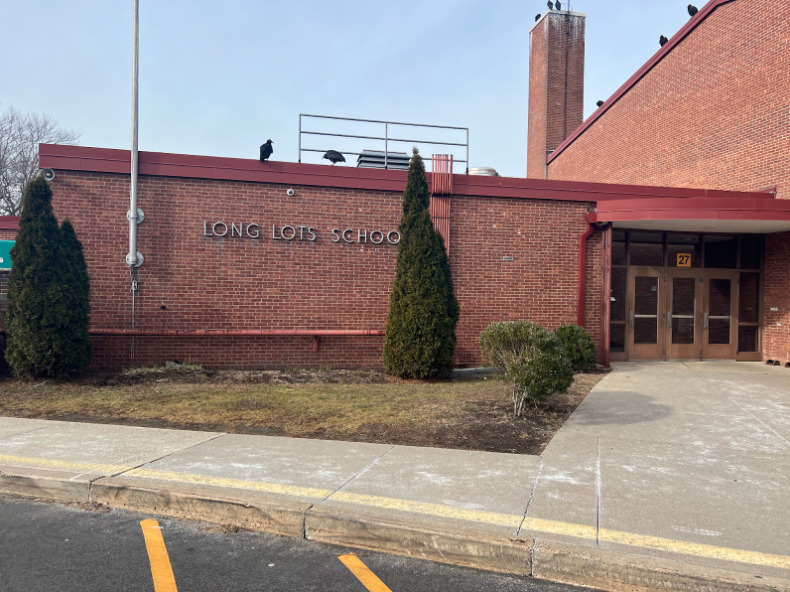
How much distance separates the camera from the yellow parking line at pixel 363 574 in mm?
3459

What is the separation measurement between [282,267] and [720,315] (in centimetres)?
1001

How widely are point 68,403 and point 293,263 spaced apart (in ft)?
15.8

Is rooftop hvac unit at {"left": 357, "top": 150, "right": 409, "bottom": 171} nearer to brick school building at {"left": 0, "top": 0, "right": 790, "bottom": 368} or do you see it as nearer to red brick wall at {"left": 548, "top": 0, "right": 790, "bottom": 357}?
brick school building at {"left": 0, "top": 0, "right": 790, "bottom": 368}

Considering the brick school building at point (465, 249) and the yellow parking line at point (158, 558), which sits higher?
the brick school building at point (465, 249)

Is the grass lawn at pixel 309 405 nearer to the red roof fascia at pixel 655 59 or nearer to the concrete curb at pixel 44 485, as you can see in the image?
the concrete curb at pixel 44 485

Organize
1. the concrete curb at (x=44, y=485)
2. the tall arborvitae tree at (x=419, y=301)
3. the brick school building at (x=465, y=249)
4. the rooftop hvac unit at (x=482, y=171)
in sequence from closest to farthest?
the concrete curb at (x=44, y=485)
the tall arborvitae tree at (x=419, y=301)
the brick school building at (x=465, y=249)
the rooftop hvac unit at (x=482, y=171)

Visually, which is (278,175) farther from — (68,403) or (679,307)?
(679,307)

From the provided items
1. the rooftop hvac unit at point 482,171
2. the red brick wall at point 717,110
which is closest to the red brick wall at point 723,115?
the red brick wall at point 717,110

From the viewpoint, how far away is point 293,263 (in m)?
11.7

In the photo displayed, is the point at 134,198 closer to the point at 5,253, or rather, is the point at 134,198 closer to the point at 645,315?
the point at 5,253

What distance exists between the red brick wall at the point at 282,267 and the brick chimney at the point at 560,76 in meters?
16.2

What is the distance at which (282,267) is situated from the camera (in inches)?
461

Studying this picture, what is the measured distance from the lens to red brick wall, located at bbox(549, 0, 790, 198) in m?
13.1

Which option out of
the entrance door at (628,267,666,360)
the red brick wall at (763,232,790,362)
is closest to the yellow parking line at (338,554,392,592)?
the entrance door at (628,267,666,360)
